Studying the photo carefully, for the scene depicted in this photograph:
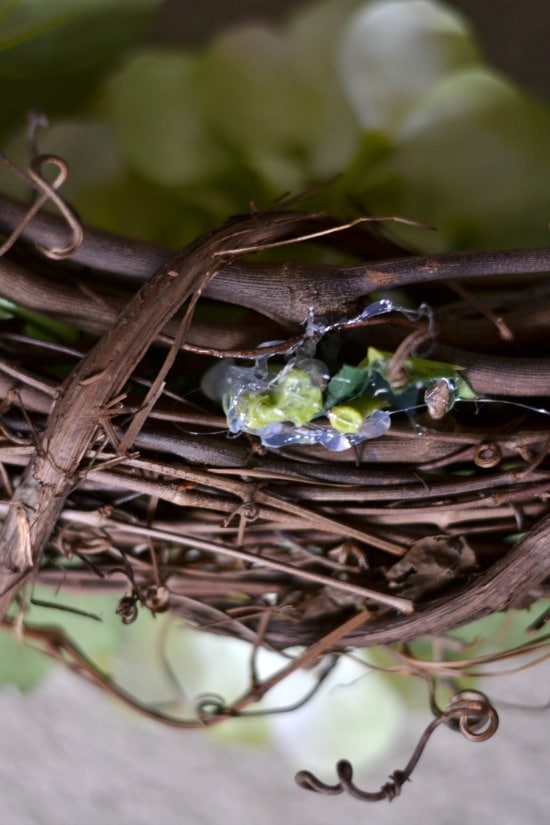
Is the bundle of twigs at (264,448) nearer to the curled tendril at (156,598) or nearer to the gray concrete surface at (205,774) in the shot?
the curled tendril at (156,598)

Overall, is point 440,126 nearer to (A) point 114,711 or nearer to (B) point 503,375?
(B) point 503,375

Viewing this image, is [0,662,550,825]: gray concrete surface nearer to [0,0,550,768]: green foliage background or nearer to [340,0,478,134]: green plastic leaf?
[0,0,550,768]: green foliage background

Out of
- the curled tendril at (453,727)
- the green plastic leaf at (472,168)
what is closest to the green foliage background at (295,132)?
the green plastic leaf at (472,168)

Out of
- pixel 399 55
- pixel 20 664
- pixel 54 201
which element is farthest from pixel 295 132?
pixel 20 664

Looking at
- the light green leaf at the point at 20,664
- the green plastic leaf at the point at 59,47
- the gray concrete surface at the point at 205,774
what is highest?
the green plastic leaf at the point at 59,47

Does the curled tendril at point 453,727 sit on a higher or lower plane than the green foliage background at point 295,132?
lower

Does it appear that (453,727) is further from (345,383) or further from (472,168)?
(472,168)

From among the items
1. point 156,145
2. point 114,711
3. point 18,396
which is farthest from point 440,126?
point 114,711

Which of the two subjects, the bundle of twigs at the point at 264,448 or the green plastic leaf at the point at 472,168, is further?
the green plastic leaf at the point at 472,168
